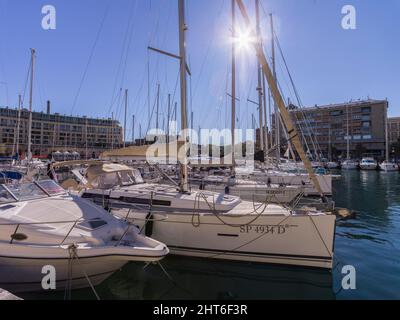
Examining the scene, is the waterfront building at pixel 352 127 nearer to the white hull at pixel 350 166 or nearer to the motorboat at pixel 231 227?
the white hull at pixel 350 166

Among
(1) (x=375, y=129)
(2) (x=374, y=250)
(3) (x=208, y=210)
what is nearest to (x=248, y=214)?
(3) (x=208, y=210)

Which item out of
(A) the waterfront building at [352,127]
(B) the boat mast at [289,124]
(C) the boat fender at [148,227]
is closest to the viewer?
(B) the boat mast at [289,124]

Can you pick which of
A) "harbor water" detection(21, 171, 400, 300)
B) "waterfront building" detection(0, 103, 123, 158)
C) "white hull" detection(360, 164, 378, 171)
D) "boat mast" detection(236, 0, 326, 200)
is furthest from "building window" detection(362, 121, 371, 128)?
"boat mast" detection(236, 0, 326, 200)

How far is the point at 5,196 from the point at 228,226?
622 centimetres

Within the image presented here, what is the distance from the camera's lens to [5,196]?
7.56 m

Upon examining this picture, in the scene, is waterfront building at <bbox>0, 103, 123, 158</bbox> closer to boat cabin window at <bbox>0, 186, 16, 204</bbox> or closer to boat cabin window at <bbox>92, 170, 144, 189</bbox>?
boat cabin window at <bbox>92, 170, 144, 189</bbox>

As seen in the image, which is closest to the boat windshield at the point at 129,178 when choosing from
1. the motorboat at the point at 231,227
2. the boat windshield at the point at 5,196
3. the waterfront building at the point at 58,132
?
the motorboat at the point at 231,227

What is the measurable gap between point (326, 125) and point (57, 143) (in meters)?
128

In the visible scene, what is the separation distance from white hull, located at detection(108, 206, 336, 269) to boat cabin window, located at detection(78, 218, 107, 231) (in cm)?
163

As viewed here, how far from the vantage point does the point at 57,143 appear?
473ft

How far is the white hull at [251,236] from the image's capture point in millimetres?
7750

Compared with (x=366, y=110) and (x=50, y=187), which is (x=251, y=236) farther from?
(x=366, y=110)

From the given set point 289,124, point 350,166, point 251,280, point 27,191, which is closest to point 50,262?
point 27,191
